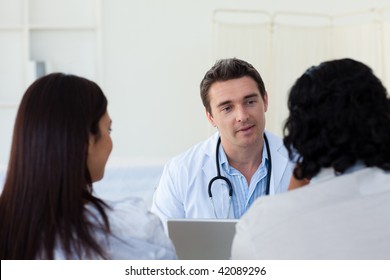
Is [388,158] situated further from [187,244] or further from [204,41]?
[204,41]

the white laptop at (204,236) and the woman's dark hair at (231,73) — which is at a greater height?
the woman's dark hair at (231,73)

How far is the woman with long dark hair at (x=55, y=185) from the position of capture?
1178 millimetres

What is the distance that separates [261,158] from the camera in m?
2.25

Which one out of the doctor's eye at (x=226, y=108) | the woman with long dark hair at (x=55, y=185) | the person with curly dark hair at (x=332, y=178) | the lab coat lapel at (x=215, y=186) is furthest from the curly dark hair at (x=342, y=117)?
the doctor's eye at (x=226, y=108)

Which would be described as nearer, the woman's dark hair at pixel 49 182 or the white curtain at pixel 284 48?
the woman's dark hair at pixel 49 182

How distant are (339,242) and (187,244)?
498 mm

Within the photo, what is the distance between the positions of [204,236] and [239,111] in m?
0.76

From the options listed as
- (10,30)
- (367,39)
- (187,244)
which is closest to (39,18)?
(10,30)

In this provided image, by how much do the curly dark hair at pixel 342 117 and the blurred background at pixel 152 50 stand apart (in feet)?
10.3

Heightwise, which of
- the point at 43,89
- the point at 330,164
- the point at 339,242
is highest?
the point at 43,89

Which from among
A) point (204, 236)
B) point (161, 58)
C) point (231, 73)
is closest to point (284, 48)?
point (161, 58)

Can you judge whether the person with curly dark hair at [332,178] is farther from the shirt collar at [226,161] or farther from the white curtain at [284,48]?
the white curtain at [284,48]

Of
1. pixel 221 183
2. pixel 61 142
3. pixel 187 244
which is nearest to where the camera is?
pixel 61 142

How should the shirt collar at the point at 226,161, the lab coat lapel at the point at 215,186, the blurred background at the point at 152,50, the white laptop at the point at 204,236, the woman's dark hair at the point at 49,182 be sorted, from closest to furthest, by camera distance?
1. the woman's dark hair at the point at 49,182
2. the white laptop at the point at 204,236
3. the lab coat lapel at the point at 215,186
4. the shirt collar at the point at 226,161
5. the blurred background at the point at 152,50
